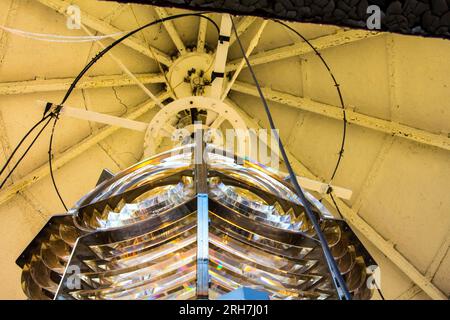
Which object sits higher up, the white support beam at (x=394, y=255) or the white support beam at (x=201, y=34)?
the white support beam at (x=201, y=34)

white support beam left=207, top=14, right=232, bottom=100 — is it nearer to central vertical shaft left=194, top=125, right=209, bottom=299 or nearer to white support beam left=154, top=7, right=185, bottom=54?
white support beam left=154, top=7, right=185, bottom=54

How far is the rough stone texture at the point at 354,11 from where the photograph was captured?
1396mm

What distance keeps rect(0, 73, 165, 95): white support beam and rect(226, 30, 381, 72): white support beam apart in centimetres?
95

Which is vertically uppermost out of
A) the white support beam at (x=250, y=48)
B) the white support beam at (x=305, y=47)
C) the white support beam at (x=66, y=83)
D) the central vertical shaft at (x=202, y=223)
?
the white support beam at (x=305, y=47)

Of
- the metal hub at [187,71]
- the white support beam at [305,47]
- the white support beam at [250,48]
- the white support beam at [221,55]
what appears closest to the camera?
the white support beam at [221,55]

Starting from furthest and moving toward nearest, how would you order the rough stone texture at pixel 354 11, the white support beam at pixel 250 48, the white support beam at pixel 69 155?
the white support beam at pixel 69 155, the white support beam at pixel 250 48, the rough stone texture at pixel 354 11

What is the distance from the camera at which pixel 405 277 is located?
21.8 feet

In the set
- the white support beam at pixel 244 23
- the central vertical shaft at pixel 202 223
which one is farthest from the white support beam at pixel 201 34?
the central vertical shaft at pixel 202 223

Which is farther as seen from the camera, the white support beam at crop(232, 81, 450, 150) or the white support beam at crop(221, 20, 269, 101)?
the white support beam at crop(232, 81, 450, 150)

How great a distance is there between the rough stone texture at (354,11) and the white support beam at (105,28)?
176 inches

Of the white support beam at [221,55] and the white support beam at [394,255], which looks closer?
the white support beam at [221,55]

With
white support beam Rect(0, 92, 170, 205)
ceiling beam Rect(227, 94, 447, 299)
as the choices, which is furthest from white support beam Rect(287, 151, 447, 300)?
white support beam Rect(0, 92, 170, 205)

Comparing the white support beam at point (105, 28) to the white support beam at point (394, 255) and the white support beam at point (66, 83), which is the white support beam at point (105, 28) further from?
the white support beam at point (394, 255)

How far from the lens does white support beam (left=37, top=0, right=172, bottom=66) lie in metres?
5.60
